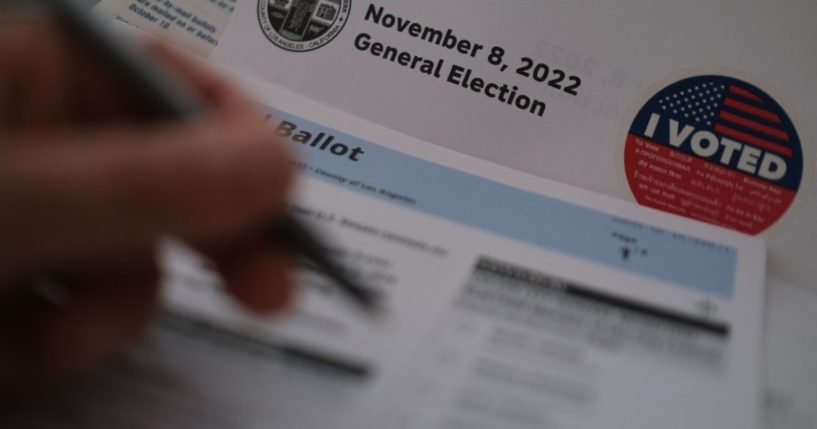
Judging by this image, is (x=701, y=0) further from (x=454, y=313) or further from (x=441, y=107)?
(x=454, y=313)

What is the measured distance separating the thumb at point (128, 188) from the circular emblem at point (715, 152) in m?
0.32

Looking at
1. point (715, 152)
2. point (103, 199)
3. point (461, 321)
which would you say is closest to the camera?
point (103, 199)

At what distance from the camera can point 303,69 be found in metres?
0.56

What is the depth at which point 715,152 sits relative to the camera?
0.54m

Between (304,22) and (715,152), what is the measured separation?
316 mm

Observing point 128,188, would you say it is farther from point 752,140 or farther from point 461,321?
point 752,140


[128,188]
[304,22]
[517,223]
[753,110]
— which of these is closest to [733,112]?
[753,110]

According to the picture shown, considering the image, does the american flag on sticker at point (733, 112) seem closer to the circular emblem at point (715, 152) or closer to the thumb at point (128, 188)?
the circular emblem at point (715, 152)

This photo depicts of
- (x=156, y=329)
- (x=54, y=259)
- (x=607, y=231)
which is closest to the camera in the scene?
(x=54, y=259)

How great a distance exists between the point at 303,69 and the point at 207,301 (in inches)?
8.9

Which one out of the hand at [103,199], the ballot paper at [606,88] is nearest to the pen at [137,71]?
the hand at [103,199]

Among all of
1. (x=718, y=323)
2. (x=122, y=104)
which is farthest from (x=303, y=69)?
(x=718, y=323)

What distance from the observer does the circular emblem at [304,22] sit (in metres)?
0.56

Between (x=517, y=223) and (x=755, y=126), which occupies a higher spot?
(x=755, y=126)
